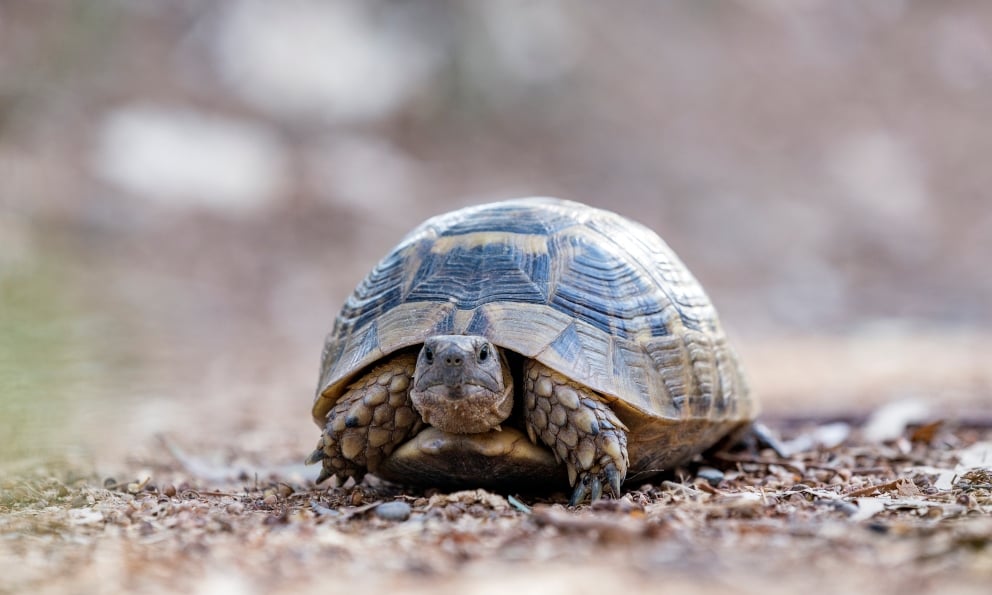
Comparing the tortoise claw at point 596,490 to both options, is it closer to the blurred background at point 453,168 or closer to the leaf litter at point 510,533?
the leaf litter at point 510,533

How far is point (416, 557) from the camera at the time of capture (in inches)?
103

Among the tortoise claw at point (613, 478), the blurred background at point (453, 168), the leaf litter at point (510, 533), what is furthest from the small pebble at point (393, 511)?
the blurred background at point (453, 168)

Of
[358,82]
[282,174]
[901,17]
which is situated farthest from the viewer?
[901,17]

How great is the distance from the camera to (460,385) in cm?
336

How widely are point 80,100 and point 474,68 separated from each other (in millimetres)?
6910

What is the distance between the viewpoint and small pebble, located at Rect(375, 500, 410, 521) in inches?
127

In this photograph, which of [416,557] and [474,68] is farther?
[474,68]

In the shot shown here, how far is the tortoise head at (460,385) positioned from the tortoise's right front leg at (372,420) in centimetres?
17

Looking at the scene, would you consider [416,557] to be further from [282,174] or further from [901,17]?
[901,17]

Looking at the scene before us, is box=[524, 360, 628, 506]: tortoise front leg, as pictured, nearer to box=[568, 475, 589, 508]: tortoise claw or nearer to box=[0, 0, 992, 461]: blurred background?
box=[568, 475, 589, 508]: tortoise claw

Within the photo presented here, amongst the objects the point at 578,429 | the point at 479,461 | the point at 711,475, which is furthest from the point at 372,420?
the point at 711,475

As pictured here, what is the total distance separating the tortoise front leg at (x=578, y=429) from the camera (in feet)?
11.3

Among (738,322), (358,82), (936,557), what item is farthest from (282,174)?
(936,557)

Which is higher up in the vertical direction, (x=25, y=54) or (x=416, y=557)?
(x=25, y=54)
